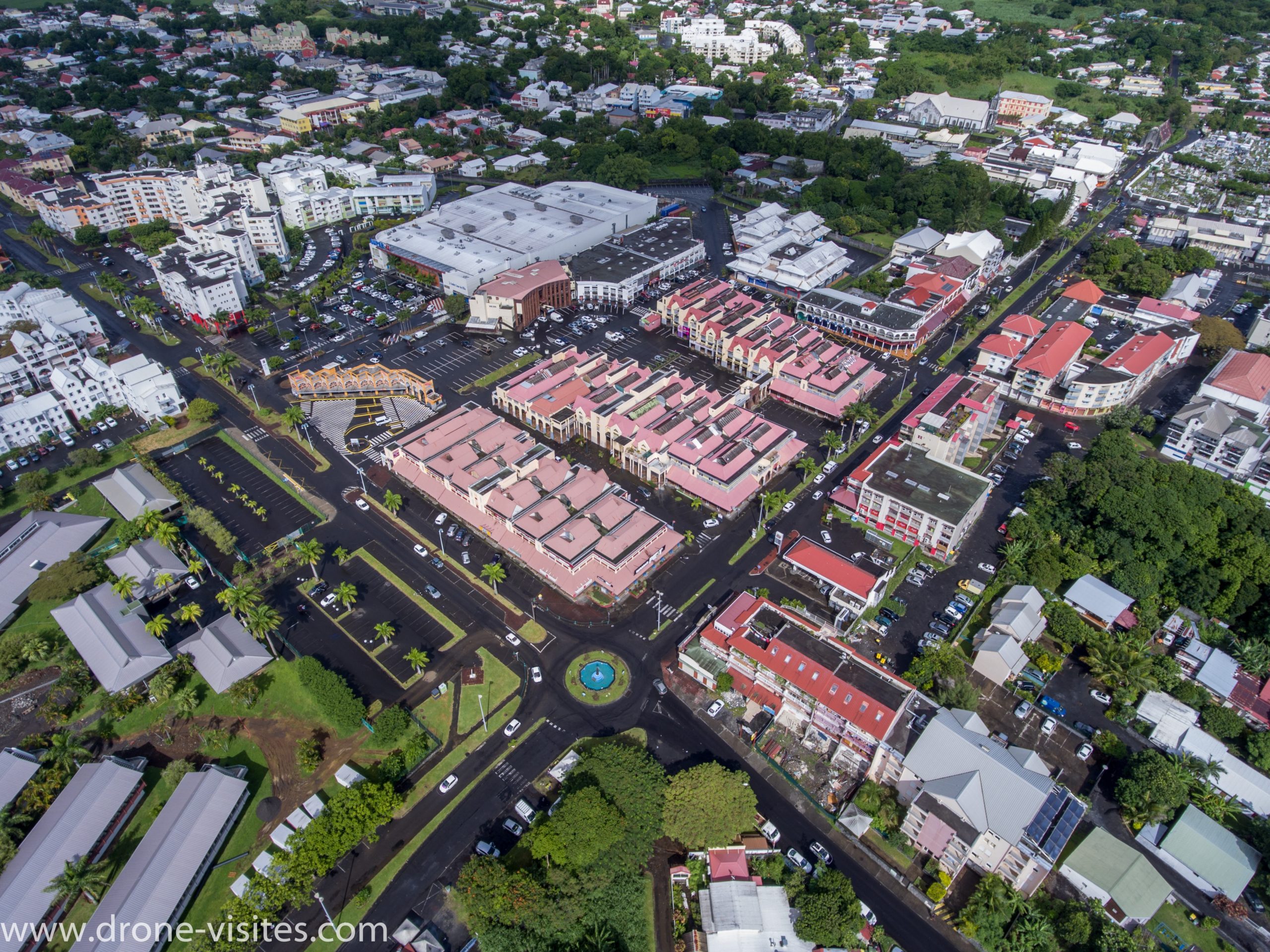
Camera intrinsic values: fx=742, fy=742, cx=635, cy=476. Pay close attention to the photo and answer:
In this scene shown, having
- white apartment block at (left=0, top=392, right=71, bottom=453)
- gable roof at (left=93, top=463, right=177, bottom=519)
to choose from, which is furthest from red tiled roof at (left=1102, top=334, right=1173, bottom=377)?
white apartment block at (left=0, top=392, right=71, bottom=453)

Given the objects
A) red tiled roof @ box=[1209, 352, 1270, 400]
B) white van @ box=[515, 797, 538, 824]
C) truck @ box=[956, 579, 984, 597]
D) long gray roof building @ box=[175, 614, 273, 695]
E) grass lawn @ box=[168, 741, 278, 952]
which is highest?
red tiled roof @ box=[1209, 352, 1270, 400]

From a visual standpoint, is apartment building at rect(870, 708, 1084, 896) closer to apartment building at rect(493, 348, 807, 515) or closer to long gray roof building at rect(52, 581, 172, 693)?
apartment building at rect(493, 348, 807, 515)

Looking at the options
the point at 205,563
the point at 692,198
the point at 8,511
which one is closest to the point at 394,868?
the point at 205,563

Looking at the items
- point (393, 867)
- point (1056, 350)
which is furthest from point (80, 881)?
point (1056, 350)

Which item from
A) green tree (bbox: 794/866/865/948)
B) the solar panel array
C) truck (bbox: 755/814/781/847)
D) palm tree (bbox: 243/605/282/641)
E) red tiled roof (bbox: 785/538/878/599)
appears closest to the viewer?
green tree (bbox: 794/866/865/948)

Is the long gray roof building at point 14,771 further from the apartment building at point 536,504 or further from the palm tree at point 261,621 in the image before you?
the apartment building at point 536,504

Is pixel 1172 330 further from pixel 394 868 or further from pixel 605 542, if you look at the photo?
pixel 394 868

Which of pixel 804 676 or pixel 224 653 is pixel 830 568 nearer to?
pixel 804 676
